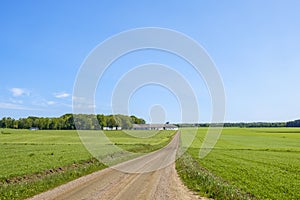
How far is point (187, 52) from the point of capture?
3406cm

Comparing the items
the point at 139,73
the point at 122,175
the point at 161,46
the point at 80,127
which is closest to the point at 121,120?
the point at 80,127

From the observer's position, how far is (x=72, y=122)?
16525cm

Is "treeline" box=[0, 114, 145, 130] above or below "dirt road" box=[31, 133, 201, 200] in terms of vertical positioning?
above

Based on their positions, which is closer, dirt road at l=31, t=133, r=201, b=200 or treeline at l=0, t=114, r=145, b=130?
dirt road at l=31, t=133, r=201, b=200

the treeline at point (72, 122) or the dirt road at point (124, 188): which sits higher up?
the treeline at point (72, 122)

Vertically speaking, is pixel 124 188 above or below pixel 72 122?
below

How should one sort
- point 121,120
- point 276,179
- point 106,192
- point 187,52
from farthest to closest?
point 121,120, point 187,52, point 276,179, point 106,192

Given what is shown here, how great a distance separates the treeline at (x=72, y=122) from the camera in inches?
5699

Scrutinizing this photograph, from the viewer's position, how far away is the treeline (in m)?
145

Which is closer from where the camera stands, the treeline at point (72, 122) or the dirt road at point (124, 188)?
the dirt road at point (124, 188)

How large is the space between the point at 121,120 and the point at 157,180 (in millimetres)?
139550

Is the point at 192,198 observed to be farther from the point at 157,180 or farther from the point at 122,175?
the point at 122,175

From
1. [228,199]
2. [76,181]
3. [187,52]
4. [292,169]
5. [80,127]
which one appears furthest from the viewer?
[80,127]

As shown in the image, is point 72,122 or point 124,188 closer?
point 124,188
